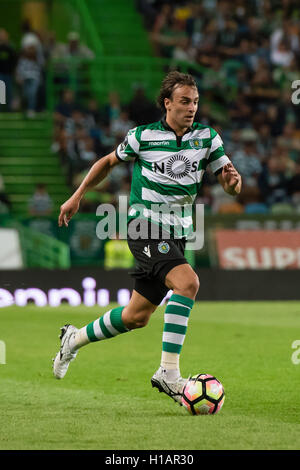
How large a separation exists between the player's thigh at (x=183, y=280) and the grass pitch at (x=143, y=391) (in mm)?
811

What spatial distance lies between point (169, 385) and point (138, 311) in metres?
0.62

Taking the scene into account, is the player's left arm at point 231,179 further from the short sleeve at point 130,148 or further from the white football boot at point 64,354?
the white football boot at point 64,354

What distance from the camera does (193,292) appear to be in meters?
7.00

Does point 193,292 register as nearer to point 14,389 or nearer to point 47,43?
point 14,389

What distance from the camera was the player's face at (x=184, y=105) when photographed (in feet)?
23.8

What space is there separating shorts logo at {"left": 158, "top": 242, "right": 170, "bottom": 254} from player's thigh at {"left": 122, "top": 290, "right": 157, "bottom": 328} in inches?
15.4

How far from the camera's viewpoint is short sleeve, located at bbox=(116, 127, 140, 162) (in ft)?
24.5

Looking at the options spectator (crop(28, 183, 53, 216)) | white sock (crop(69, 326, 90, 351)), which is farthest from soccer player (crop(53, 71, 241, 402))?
spectator (crop(28, 183, 53, 216))

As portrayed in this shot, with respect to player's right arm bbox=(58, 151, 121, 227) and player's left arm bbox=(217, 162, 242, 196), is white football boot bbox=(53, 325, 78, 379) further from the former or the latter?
player's left arm bbox=(217, 162, 242, 196)

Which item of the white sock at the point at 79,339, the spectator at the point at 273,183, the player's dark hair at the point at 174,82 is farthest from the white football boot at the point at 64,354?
the spectator at the point at 273,183

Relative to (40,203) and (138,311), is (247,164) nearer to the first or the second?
(40,203)
